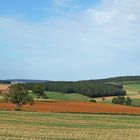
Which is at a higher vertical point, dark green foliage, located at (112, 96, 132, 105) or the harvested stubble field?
dark green foliage, located at (112, 96, 132, 105)

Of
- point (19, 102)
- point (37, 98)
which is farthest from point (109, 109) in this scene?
point (37, 98)

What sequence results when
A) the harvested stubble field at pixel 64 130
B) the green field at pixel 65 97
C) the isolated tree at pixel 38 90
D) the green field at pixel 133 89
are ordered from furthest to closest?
1. the green field at pixel 133 89
2. the green field at pixel 65 97
3. the isolated tree at pixel 38 90
4. the harvested stubble field at pixel 64 130

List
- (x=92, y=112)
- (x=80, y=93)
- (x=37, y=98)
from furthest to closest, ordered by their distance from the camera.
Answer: (x=80, y=93) → (x=37, y=98) → (x=92, y=112)

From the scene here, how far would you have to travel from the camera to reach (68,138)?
107ft

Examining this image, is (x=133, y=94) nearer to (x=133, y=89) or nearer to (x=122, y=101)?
(x=133, y=89)

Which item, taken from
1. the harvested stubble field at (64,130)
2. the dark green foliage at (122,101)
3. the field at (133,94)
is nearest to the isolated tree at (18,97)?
the harvested stubble field at (64,130)

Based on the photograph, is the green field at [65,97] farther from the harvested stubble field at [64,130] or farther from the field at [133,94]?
the harvested stubble field at [64,130]

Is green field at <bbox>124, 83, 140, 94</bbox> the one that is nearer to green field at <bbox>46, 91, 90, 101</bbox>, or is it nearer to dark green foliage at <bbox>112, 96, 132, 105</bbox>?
green field at <bbox>46, 91, 90, 101</bbox>

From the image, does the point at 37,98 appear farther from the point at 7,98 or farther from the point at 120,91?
the point at 120,91

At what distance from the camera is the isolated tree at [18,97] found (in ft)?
334

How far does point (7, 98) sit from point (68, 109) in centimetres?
1575

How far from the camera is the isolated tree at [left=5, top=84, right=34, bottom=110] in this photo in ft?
334

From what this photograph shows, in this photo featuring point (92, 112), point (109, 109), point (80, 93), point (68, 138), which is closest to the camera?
point (68, 138)

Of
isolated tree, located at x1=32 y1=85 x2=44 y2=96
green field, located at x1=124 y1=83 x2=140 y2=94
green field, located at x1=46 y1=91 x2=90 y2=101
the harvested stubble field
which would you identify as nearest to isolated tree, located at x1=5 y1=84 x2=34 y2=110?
isolated tree, located at x1=32 y1=85 x2=44 y2=96
